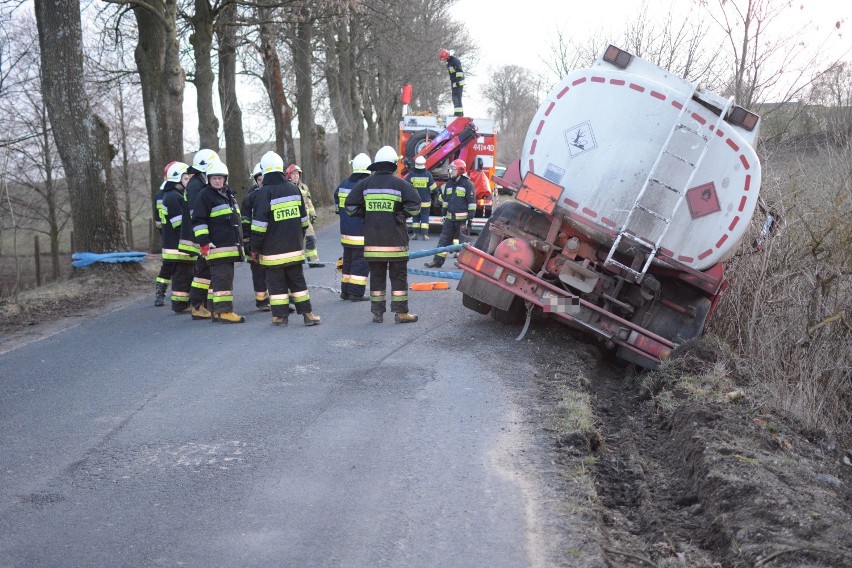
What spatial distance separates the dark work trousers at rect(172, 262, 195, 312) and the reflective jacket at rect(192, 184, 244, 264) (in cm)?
84

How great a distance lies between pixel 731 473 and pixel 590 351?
388cm

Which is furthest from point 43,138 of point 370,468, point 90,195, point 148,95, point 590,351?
point 370,468

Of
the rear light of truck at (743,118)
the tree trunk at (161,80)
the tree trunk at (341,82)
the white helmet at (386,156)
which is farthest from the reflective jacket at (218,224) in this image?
the tree trunk at (341,82)

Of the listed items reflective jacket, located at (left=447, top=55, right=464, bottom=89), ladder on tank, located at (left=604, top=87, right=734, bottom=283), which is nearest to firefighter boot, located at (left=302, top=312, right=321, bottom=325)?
ladder on tank, located at (left=604, top=87, right=734, bottom=283)

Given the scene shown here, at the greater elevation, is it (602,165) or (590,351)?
(602,165)

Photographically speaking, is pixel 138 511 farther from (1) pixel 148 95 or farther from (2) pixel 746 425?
(1) pixel 148 95

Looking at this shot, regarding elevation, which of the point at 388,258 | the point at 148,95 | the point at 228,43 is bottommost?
the point at 388,258

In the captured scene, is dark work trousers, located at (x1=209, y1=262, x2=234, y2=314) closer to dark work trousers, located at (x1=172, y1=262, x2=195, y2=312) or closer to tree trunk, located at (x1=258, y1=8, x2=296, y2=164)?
dark work trousers, located at (x1=172, y1=262, x2=195, y2=312)

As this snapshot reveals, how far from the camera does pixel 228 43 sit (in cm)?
2225

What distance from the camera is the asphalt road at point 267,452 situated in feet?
13.8

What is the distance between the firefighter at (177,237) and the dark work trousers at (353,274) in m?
1.96

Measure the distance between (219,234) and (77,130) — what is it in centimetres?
475

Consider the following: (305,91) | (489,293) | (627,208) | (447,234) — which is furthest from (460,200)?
(305,91)

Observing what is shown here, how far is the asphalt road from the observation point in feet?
13.8
